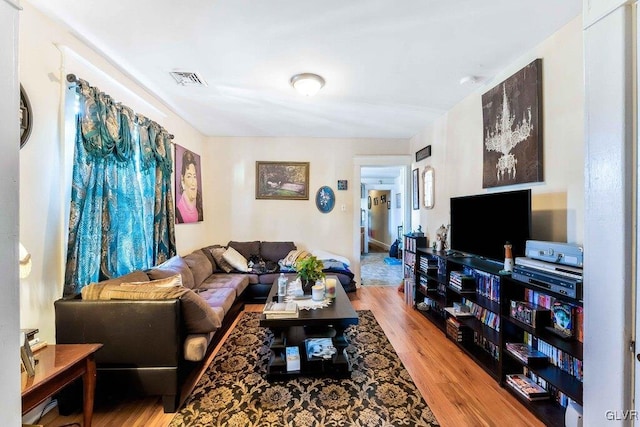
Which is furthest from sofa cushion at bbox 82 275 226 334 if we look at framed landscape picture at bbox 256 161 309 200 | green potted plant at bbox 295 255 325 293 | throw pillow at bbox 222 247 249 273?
framed landscape picture at bbox 256 161 309 200

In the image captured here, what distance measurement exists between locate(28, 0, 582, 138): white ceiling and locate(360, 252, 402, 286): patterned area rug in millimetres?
3208

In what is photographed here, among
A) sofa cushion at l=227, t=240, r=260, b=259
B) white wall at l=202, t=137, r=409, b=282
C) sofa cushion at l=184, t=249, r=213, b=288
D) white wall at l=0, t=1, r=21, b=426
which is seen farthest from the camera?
white wall at l=202, t=137, r=409, b=282

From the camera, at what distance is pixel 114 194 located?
7.67ft

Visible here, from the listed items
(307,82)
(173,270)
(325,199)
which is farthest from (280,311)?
(325,199)

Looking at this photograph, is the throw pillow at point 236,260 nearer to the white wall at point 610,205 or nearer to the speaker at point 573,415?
the speaker at point 573,415

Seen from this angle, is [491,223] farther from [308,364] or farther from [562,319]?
[308,364]

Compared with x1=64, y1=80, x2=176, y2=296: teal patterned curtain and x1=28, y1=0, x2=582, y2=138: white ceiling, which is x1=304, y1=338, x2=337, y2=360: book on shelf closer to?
x1=64, y1=80, x2=176, y2=296: teal patterned curtain

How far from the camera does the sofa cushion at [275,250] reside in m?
4.45

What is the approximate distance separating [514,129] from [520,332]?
65.7 inches

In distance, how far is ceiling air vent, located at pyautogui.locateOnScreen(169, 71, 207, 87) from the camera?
8.41 ft

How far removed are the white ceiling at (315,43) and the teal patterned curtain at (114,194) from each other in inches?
19.5

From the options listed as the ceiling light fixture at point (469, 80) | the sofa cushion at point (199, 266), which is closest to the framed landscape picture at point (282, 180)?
the sofa cushion at point (199, 266)

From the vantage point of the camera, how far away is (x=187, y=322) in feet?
6.35

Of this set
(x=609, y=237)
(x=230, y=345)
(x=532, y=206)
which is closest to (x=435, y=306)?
(x=532, y=206)
